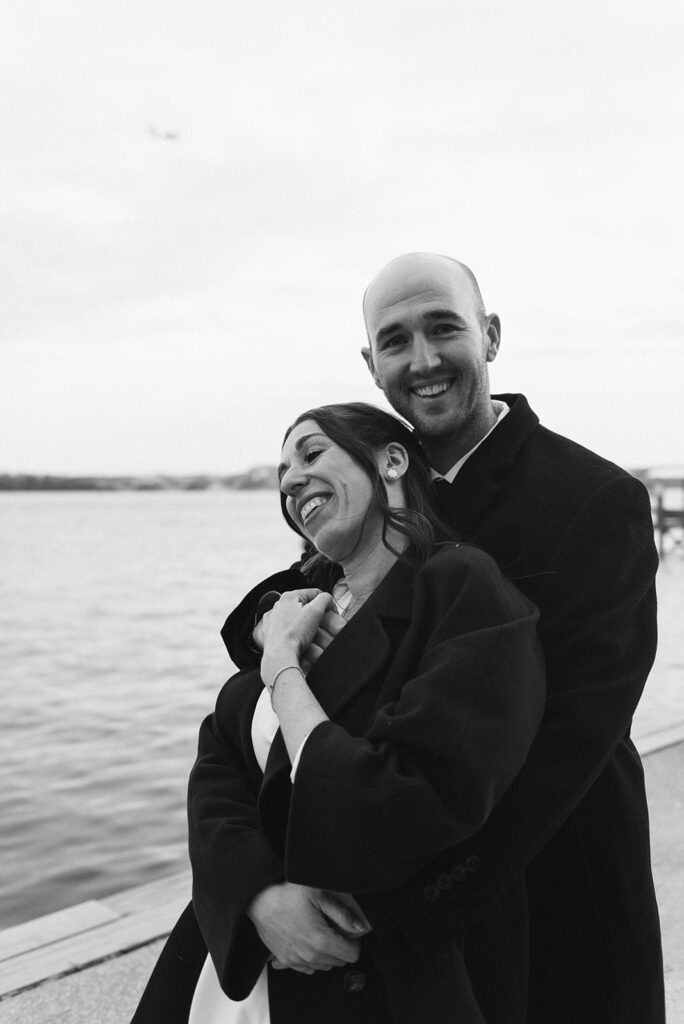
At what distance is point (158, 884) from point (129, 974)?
756 mm

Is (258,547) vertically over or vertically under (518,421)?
under

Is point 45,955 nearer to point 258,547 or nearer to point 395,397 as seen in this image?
point 395,397

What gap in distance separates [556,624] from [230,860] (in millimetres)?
691

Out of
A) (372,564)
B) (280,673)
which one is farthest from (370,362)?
(280,673)

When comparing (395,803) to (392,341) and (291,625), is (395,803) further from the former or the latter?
(392,341)

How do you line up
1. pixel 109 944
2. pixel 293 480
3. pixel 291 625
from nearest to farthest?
pixel 291 625 → pixel 293 480 → pixel 109 944

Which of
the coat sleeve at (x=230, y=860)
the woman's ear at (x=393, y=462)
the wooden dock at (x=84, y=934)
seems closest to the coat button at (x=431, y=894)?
the coat sleeve at (x=230, y=860)

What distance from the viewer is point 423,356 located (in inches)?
81.7

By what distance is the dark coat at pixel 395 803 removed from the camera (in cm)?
142

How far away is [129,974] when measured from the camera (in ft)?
9.62

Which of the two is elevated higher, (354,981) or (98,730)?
(354,981)

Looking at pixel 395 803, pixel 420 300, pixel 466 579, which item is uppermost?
pixel 420 300

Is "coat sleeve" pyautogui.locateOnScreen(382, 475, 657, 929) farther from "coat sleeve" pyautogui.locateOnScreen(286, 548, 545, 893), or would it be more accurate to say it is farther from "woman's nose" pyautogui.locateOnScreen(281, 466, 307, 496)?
"woman's nose" pyautogui.locateOnScreen(281, 466, 307, 496)

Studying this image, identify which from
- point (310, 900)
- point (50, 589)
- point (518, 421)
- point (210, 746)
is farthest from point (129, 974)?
point (50, 589)
